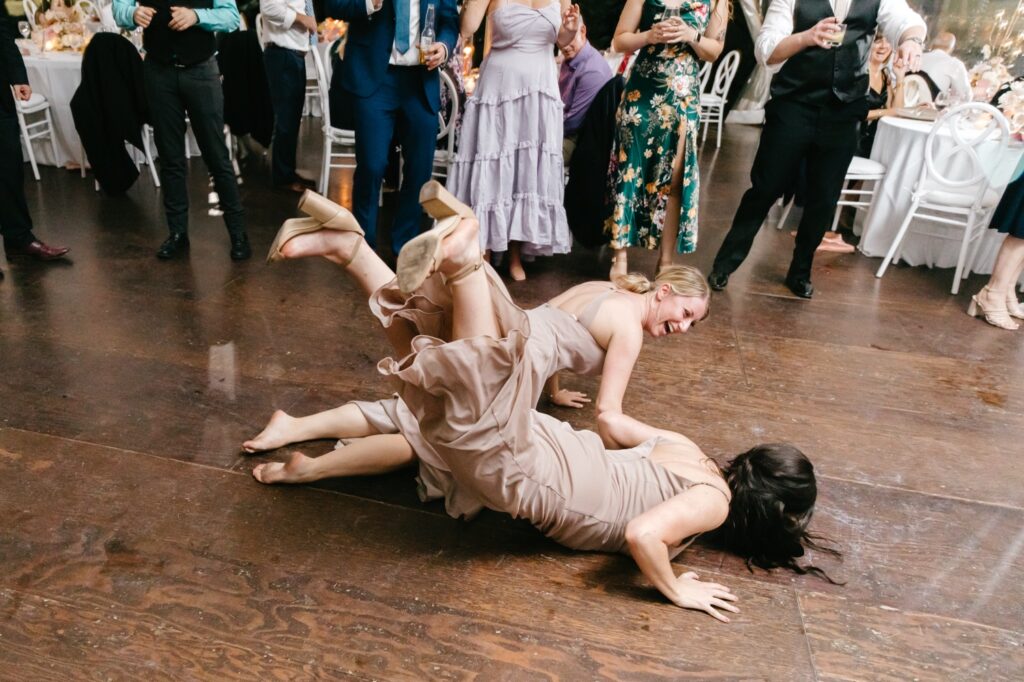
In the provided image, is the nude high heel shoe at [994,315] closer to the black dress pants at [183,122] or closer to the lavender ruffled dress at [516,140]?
the lavender ruffled dress at [516,140]

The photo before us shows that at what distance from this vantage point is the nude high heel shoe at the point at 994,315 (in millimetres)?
3266

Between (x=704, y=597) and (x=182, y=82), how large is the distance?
2.85 meters

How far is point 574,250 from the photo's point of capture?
12.9 ft

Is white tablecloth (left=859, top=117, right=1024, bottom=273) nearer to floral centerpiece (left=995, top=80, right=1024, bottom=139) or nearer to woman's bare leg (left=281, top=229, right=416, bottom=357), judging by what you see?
floral centerpiece (left=995, top=80, right=1024, bottom=139)

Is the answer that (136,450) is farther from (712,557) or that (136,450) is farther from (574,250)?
(574,250)

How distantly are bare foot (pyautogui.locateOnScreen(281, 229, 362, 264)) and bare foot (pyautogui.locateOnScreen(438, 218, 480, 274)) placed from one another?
0.39m

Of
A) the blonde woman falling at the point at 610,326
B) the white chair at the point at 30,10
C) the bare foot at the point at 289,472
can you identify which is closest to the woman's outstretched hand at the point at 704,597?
the blonde woman falling at the point at 610,326

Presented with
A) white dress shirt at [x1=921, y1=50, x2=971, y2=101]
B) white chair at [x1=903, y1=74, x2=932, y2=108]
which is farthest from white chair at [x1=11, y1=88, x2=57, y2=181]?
white dress shirt at [x1=921, y1=50, x2=971, y2=101]

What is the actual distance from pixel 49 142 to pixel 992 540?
547 centimetres

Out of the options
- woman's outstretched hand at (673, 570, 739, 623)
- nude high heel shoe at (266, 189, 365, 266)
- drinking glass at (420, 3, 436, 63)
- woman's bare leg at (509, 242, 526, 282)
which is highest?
drinking glass at (420, 3, 436, 63)

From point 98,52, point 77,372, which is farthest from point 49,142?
point 77,372

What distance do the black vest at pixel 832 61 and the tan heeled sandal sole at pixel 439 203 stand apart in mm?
2318

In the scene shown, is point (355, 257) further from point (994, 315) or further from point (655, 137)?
point (994, 315)

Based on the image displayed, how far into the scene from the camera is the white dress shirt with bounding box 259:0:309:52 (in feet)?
13.8
